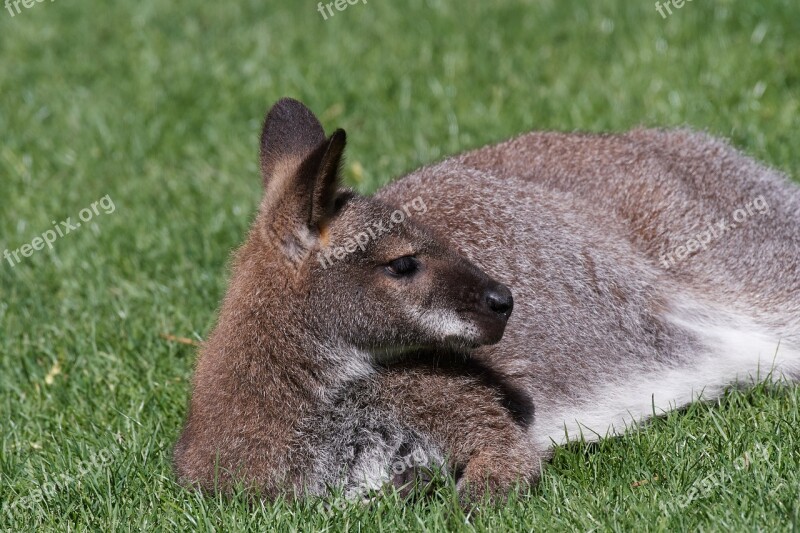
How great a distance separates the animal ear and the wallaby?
0.4 inches

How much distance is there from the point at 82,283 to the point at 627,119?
4587 mm

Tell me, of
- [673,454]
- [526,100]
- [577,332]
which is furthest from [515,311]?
[526,100]

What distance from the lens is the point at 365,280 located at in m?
4.81

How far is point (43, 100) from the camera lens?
36.2 feet

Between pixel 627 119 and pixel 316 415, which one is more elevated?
pixel 316 415

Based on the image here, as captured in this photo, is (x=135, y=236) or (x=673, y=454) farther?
(x=135, y=236)

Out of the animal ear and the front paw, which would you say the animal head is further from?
the front paw

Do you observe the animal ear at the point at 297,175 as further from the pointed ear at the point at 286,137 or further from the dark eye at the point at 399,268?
the dark eye at the point at 399,268

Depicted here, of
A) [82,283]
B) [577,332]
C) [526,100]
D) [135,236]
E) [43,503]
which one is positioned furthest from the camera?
[526,100]

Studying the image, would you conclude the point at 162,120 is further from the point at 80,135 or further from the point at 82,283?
the point at 82,283

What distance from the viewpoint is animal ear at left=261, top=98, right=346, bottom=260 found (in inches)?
181

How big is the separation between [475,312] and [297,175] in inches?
39.0

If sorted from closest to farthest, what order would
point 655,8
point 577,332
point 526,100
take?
1. point 577,332
2. point 526,100
3. point 655,8
